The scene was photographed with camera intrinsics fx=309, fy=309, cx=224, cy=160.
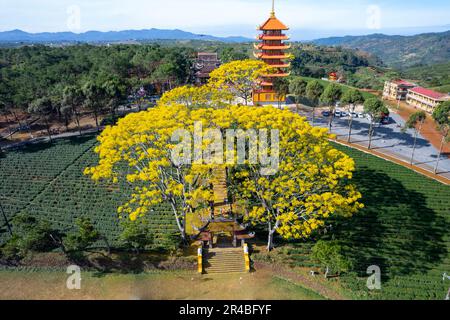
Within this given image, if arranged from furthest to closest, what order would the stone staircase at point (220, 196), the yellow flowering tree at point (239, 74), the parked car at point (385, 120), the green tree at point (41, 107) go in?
the parked car at point (385, 120) → the green tree at point (41, 107) → the yellow flowering tree at point (239, 74) → the stone staircase at point (220, 196)

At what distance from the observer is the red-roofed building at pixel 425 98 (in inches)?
2447

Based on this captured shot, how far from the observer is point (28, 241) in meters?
25.6

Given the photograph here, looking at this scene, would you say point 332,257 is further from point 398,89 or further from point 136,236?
point 398,89

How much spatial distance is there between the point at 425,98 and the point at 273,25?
121 ft

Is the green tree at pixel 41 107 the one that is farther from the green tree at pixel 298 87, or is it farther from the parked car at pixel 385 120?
the parked car at pixel 385 120

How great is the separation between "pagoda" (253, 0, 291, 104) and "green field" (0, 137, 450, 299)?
2168 centimetres

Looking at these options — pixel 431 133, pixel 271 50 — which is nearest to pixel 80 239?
pixel 271 50

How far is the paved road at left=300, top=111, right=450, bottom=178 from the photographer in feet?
143

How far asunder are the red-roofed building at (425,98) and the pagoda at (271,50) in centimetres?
3106

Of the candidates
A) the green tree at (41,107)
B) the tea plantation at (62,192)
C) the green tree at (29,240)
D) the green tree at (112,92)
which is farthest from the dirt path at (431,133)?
the green tree at (41,107)

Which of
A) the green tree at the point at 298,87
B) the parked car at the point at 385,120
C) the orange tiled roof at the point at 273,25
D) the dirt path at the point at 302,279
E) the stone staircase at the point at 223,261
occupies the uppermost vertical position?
the orange tiled roof at the point at 273,25
